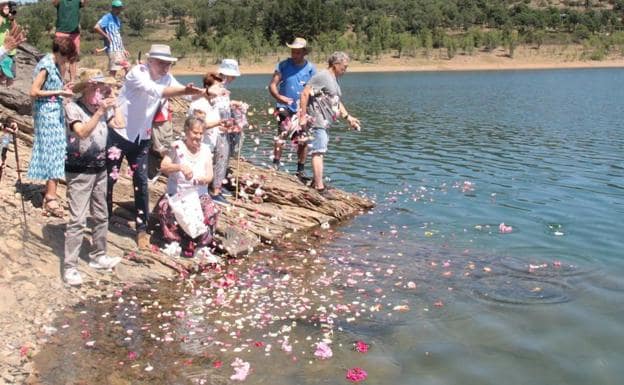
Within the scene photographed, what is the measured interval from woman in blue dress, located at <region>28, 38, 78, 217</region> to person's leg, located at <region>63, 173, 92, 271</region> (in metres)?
0.35

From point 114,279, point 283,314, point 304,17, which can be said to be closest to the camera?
point 283,314

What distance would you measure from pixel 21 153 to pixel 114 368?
18.2ft

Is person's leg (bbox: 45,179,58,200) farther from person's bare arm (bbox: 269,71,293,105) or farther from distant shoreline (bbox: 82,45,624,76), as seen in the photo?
distant shoreline (bbox: 82,45,624,76)

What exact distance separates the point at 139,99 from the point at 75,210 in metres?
1.62

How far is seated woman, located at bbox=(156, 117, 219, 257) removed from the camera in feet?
29.1

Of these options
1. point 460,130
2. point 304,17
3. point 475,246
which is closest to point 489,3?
point 304,17

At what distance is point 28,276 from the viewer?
7.92 meters

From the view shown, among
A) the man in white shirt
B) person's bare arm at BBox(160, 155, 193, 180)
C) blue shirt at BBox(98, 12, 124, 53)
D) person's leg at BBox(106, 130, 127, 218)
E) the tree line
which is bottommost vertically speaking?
person's bare arm at BBox(160, 155, 193, 180)

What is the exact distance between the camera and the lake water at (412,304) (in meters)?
6.51

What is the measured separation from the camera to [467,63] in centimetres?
10569

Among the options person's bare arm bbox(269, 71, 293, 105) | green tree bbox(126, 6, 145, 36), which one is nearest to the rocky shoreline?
person's bare arm bbox(269, 71, 293, 105)

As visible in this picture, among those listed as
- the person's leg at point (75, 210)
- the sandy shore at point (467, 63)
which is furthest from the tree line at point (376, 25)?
the person's leg at point (75, 210)

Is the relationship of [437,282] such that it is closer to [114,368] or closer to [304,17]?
[114,368]

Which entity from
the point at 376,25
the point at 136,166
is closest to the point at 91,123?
the point at 136,166
